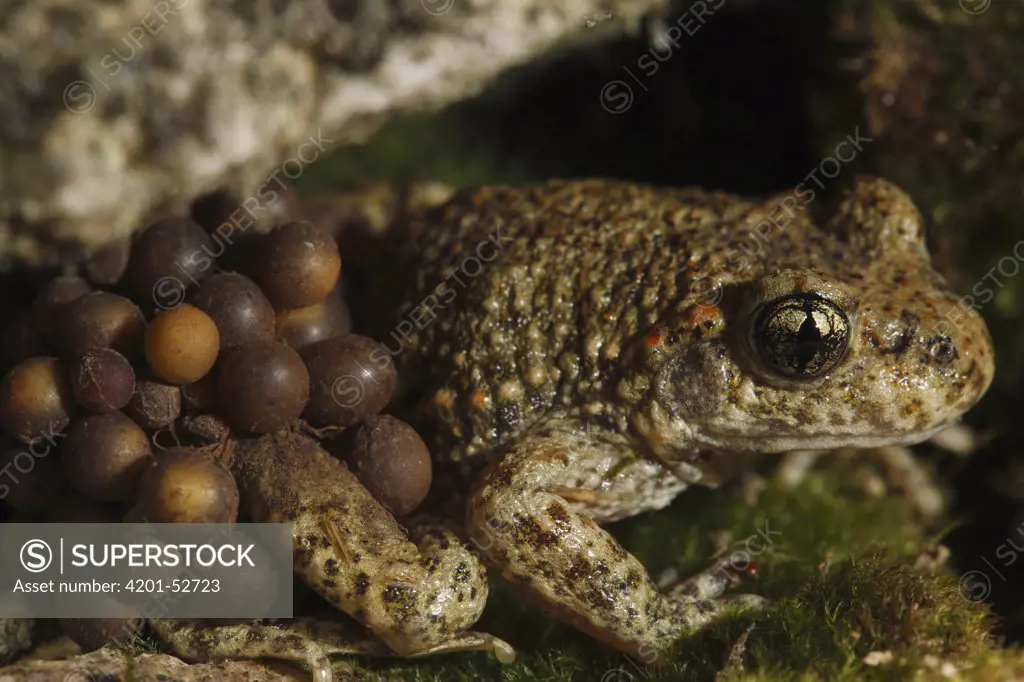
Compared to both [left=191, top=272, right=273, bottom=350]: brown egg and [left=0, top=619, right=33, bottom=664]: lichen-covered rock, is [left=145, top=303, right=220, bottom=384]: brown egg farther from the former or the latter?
[left=0, top=619, right=33, bottom=664]: lichen-covered rock

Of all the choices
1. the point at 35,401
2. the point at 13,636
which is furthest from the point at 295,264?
the point at 13,636

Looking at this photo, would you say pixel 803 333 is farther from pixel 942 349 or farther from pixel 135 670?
pixel 135 670

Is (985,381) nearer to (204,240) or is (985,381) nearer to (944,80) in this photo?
(944,80)

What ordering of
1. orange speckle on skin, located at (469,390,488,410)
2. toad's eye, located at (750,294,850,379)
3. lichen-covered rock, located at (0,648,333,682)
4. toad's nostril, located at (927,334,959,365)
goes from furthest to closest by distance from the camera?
orange speckle on skin, located at (469,390,488,410) < toad's nostril, located at (927,334,959,365) < toad's eye, located at (750,294,850,379) < lichen-covered rock, located at (0,648,333,682)

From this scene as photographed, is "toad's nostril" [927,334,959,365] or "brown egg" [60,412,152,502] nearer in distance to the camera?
"brown egg" [60,412,152,502]

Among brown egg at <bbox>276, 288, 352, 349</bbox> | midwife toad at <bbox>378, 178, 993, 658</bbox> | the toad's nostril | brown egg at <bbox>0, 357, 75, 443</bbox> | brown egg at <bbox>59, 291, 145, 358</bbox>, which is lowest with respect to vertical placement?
brown egg at <bbox>0, 357, 75, 443</bbox>

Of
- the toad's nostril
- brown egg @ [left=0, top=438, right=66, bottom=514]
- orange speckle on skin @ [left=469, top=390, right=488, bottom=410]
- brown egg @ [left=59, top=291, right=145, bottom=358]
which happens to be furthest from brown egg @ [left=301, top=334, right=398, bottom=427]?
the toad's nostril
